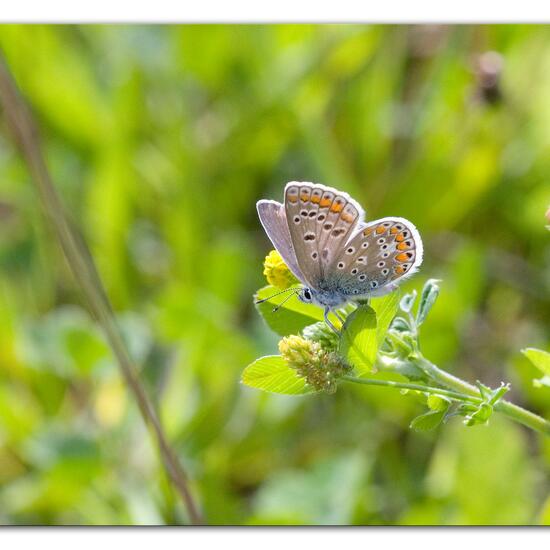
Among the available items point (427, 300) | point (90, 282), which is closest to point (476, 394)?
point (427, 300)

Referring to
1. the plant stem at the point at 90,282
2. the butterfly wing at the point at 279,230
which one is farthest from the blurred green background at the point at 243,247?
the butterfly wing at the point at 279,230

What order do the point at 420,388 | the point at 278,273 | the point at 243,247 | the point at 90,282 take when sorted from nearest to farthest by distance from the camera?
the point at 420,388
the point at 278,273
the point at 90,282
the point at 243,247

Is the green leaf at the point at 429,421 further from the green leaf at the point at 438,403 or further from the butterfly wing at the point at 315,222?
the butterfly wing at the point at 315,222

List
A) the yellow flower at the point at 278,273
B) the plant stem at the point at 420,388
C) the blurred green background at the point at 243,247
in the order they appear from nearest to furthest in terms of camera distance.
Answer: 1. the plant stem at the point at 420,388
2. the yellow flower at the point at 278,273
3. the blurred green background at the point at 243,247

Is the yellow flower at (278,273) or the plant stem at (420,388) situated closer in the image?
the plant stem at (420,388)

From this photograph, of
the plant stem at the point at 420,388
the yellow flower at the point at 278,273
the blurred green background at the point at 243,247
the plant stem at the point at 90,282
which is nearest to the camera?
the plant stem at the point at 420,388

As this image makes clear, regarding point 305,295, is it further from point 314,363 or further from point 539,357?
point 539,357

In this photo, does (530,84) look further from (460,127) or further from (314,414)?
(314,414)
